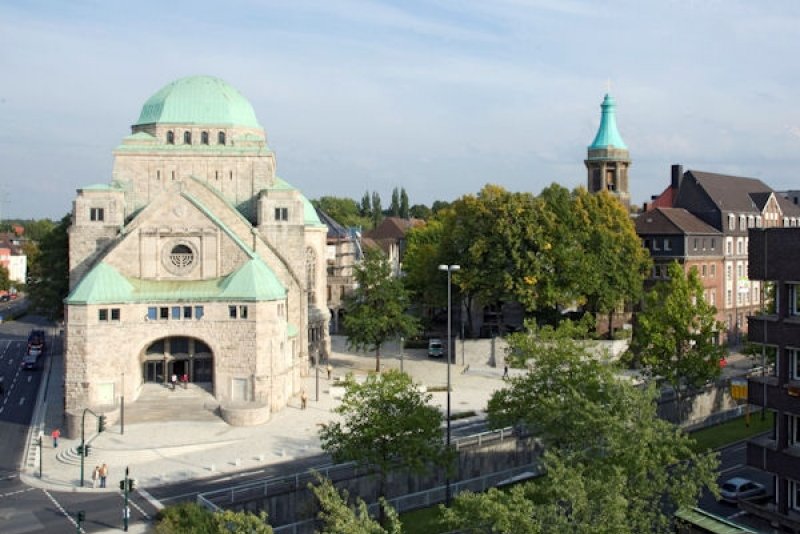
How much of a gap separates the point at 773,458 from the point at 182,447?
29364 millimetres

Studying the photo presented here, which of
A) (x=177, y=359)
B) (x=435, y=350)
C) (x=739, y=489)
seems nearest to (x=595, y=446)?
(x=739, y=489)

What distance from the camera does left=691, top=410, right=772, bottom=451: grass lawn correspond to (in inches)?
1813

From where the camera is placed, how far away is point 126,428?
47.6 meters

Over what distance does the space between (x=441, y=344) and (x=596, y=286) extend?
1594 cm

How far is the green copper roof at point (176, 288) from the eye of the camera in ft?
163

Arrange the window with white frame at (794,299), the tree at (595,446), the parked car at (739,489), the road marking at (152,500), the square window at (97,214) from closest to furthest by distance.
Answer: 1. the tree at (595,446)
2. the window with white frame at (794,299)
3. the road marking at (152,500)
4. the parked car at (739,489)
5. the square window at (97,214)

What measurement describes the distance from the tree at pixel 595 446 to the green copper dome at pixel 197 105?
33.4m

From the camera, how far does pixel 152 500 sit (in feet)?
119

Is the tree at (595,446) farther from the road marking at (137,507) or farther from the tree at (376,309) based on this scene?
the tree at (376,309)

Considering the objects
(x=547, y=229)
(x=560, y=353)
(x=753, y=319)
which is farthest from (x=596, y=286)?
(x=753, y=319)

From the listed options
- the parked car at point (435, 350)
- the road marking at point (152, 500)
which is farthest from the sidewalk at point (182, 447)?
the parked car at point (435, 350)

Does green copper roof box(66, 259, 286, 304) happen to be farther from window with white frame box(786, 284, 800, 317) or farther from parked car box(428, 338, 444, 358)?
window with white frame box(786, 284, 800, 317)

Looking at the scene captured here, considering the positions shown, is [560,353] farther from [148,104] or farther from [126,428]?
[148,104]

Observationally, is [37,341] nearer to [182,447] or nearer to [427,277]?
[427,277]
